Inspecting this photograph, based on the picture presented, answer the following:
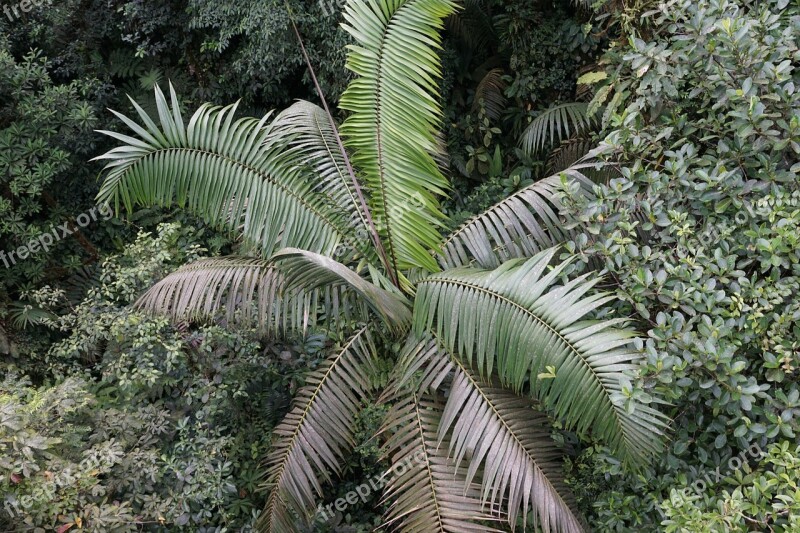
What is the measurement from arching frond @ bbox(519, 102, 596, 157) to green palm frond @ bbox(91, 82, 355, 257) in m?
2.15

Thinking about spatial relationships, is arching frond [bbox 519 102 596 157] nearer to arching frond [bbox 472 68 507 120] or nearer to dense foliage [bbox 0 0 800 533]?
dense foliage [bbox 0 0 800 533]

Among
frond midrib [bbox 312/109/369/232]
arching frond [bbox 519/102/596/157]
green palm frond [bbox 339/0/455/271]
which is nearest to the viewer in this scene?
green palm frond [bbox 339/0/455/271]

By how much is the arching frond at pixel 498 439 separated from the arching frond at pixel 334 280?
184mm

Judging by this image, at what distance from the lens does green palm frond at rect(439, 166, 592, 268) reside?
135 inches

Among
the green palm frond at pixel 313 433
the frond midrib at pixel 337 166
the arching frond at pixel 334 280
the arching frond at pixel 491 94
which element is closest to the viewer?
the arching frond at pixel 334 280

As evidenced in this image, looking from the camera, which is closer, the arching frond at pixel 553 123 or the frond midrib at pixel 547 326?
the frond midrib at pixel 547 326

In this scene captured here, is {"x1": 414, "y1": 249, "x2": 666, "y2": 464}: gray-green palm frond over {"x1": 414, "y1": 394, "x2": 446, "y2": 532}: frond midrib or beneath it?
over

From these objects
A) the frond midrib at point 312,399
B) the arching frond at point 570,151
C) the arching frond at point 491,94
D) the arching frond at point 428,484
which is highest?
the arching frond at point 491,94

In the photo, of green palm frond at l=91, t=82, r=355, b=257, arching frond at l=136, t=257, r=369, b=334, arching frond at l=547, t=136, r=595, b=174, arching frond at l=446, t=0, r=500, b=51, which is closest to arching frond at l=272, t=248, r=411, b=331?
arching frond at l=136, t=257, r=369, b=334

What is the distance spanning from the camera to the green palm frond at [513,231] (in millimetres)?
3426

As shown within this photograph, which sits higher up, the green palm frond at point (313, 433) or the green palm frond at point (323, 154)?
the green palm frond at point (323, 154)

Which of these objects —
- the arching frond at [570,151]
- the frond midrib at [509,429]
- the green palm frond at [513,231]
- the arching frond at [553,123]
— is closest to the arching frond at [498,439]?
the frond midrib at [509,429]

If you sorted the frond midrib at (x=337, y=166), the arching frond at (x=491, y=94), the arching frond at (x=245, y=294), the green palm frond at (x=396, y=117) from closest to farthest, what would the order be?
1. the arching frond at (x=245, y=294)
2. the green palm frond at (x=396, y=117)
3. the frond midrib at (x=337, y=166)
4. the arching frond at (x=491, y=94)

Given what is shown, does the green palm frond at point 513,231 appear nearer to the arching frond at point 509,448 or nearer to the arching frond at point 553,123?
the arching frond at point 509,448
